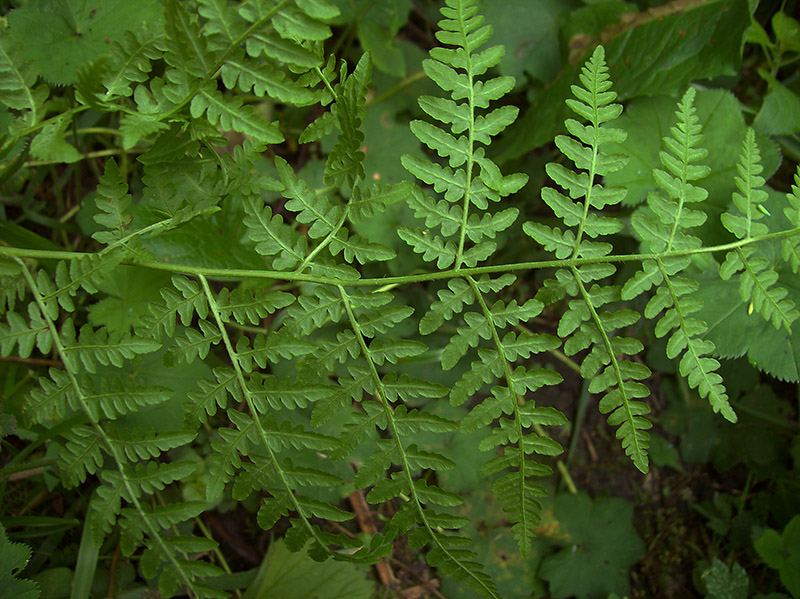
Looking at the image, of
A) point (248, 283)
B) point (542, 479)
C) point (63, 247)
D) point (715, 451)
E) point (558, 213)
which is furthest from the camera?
point (715, 451)

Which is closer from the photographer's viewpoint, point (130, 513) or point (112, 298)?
point (130, 513)

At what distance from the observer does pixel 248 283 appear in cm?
198

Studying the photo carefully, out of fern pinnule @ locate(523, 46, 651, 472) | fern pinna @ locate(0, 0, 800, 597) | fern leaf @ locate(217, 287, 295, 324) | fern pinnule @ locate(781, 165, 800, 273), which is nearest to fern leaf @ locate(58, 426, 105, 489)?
fern pinna @ locate(0, 0, 800, 597)

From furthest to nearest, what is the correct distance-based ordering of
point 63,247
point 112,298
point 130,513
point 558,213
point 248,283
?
point 63,247 < point 248,283 < point 112,298 < point 558,213 < point 130,513

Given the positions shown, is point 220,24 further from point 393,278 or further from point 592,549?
point 592,549

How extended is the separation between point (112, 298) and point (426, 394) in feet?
3.84

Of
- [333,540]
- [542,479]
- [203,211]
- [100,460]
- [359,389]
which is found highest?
[203,211]

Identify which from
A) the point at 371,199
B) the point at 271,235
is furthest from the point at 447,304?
the point at 271,235

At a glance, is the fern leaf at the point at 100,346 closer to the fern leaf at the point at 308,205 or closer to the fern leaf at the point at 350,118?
the fern leaf at the point at 308,205

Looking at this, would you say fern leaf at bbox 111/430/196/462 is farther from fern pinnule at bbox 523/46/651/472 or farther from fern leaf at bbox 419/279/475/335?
fern pinnule at bbox 523/46/651/472

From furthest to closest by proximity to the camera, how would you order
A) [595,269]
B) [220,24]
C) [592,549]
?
[592,549] < [595,269] < [220,24]

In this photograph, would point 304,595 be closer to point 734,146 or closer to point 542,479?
point 542,479

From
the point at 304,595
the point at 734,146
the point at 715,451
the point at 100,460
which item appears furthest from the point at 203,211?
the point at 715,451

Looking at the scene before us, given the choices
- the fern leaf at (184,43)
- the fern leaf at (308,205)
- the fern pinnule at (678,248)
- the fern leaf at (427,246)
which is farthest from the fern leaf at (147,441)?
the fern pinnule at (678,248)
